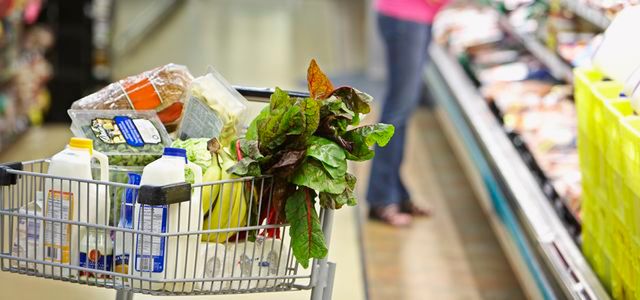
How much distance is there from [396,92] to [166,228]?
3111 mm

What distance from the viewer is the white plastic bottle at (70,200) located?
221cm

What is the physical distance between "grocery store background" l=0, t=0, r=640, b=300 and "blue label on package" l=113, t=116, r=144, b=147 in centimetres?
123

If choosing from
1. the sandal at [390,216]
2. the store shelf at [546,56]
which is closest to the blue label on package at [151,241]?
the store shelf at [546,56]

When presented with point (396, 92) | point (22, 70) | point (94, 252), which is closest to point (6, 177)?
point (94, 252)

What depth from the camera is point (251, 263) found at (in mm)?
2260

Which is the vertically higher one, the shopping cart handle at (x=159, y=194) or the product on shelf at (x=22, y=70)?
the shopping cart handle at (x=159, y=194)

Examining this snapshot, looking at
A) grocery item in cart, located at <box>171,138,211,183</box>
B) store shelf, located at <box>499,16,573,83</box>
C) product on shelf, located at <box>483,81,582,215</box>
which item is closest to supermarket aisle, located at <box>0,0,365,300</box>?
product on shelf, located at <box>483,81,582,215</box>

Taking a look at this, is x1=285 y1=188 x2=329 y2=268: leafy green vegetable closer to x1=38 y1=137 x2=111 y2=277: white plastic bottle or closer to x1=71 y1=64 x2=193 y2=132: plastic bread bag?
x1=38 y1=137 x2=111 y2=277: white plastic bottle

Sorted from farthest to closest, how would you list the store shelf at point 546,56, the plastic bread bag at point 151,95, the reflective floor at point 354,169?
the store shelf at point 546,56
the reflective floor at point 354,169
the plastic bread bag at point 151,95

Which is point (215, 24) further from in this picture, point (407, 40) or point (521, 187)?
point (521, 187)

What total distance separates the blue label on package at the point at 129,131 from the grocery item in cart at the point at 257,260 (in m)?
0.32

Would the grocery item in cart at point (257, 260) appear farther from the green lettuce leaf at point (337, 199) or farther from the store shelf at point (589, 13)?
the store shelf at point (589, 13)

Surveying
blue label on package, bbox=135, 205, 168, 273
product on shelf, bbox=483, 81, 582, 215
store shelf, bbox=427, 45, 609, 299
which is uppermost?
blue label on package, bbox=135, 205, 168, 273

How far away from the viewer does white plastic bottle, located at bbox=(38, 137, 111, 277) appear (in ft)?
7.24
